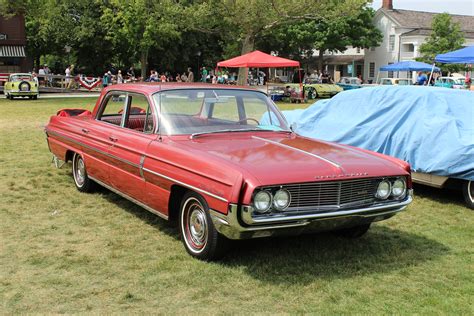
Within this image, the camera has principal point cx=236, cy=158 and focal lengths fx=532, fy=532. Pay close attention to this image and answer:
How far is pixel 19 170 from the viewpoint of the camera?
8562 mm

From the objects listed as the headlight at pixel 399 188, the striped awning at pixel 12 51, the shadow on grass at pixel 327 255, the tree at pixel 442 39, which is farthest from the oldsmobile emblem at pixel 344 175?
the tree at pixel 442 39

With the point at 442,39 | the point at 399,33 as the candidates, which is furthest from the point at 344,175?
the point at 399,33

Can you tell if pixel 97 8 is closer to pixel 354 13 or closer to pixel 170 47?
pixel 170 47

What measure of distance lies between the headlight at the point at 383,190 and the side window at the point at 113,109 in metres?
3.03

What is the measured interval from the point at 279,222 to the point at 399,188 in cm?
131

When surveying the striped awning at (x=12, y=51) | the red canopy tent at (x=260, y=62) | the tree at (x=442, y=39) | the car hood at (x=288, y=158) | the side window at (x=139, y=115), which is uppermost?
the tree at (x=442, y=39)

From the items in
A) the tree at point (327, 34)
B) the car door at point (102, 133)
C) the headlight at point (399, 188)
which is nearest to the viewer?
the headlight at point (399, 188)

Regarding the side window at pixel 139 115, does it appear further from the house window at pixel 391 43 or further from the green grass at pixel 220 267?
the house window at pixel 391 43

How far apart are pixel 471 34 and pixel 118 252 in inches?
2459

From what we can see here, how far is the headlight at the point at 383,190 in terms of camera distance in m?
4.60


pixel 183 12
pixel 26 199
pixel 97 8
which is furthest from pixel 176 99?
pixel 97 8

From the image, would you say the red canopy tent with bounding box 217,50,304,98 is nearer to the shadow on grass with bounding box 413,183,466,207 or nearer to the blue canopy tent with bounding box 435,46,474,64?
the blue canopy tent with bounding box 435,46,474,64

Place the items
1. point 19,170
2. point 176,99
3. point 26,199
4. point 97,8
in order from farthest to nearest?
1. point 97,8
2. point 19,170
3. point 26,199
4. point 176,99

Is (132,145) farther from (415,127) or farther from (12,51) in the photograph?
Answer: (12,51)
